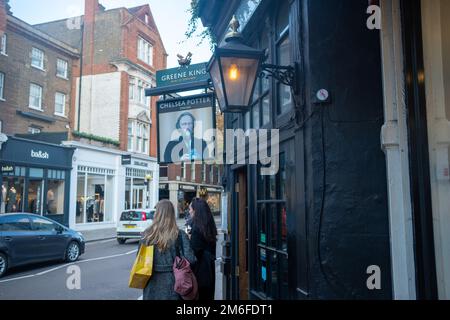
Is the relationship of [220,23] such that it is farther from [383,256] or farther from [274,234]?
[383,256]

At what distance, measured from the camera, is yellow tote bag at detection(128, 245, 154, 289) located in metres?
3.53

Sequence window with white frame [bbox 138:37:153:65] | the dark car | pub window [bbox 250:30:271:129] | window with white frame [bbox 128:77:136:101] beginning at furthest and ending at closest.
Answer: window with white frame [bbox 138:37:153:65]
window with white frame [bbox 128:77:136:101]
the dark car
pub window [bbox 250:30:271:129]

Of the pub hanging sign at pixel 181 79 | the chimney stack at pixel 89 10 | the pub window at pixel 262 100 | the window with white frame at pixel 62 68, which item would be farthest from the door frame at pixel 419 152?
the chimney stack at pixel 89 10

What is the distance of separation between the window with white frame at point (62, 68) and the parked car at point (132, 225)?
12964 mm

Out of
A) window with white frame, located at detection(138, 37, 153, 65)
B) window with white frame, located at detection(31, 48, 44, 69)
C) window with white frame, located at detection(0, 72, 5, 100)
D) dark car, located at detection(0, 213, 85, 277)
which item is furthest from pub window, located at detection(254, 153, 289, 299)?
window with white frame, located at detection(138, 37, 153, 65)

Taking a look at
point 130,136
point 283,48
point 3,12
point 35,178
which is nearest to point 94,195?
point 35,178

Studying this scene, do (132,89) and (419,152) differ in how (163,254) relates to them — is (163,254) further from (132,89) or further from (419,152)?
(132,89)

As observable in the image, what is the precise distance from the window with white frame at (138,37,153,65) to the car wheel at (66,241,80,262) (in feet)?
71.4

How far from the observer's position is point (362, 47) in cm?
320

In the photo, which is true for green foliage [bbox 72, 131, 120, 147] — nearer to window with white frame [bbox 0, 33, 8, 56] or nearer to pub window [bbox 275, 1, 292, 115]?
window with white frame [bbox 0, 33, 8, 56]

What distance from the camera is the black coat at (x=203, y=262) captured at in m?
4.55

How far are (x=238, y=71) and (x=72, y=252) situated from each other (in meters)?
11.3
